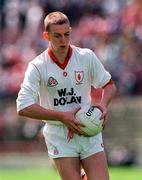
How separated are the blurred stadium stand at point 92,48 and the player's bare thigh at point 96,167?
9.32 meters

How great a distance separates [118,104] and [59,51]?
10681 mm

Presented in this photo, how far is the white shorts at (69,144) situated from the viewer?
26.7ft

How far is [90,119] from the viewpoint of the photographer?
313 inches

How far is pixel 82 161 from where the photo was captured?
26.9 ft

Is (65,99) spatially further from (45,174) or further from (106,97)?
(45,174)

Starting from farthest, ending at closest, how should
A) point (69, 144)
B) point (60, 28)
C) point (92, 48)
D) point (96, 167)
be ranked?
point (92, 48)
point (69, 144)
point (96, 167)
point (60, 28)

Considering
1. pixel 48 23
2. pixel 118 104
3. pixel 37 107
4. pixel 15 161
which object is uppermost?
pixel 48 23

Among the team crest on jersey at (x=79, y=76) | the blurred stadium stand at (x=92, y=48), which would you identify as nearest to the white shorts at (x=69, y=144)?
the team crest on jersey at (x=79, y=76)

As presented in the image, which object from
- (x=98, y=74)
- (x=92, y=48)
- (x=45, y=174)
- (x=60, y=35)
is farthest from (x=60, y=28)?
(x=92, y=48)

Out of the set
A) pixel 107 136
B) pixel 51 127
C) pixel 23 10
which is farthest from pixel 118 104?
pixel 51 127

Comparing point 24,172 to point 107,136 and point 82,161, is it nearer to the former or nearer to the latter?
point 107,136

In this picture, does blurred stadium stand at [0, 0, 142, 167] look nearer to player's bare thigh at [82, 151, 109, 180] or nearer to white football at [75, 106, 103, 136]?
player's bare thigh at [82, 151, 109, 180]

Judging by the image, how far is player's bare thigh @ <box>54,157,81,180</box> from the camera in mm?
8055

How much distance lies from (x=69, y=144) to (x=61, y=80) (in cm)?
63
